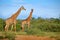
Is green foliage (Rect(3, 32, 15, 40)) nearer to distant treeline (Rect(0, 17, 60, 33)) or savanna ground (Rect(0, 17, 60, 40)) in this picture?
savanna ground (Rect(0, 17, 60, 40))

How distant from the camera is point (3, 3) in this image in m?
2.31

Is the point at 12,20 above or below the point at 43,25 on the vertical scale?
above

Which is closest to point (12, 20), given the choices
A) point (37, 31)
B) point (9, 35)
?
point (9, 35)

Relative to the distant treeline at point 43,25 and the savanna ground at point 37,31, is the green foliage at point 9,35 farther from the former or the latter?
the distant treeline at point 43,25

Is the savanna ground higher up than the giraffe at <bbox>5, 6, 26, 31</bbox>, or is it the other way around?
the giraffe at <bbox>5, 6, 26, 31</bbox>

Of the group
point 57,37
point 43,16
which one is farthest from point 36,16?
point 57,37

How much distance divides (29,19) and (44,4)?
358mm

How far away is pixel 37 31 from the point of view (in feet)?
7.29

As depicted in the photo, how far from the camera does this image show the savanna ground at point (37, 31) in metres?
2.19

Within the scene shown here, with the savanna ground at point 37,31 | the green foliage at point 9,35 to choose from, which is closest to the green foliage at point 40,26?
the savanna ground at point 37,31

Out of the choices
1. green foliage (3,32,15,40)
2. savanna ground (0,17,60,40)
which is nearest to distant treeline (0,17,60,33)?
savanna ground (0,17,60,40)

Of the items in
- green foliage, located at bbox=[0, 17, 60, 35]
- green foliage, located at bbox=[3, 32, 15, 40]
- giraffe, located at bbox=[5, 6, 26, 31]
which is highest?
giraffe, located at bbox=[5, 6, 26, 31]

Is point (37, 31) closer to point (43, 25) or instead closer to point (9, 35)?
point (43, 25)

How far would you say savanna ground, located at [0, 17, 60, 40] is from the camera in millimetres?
2193
